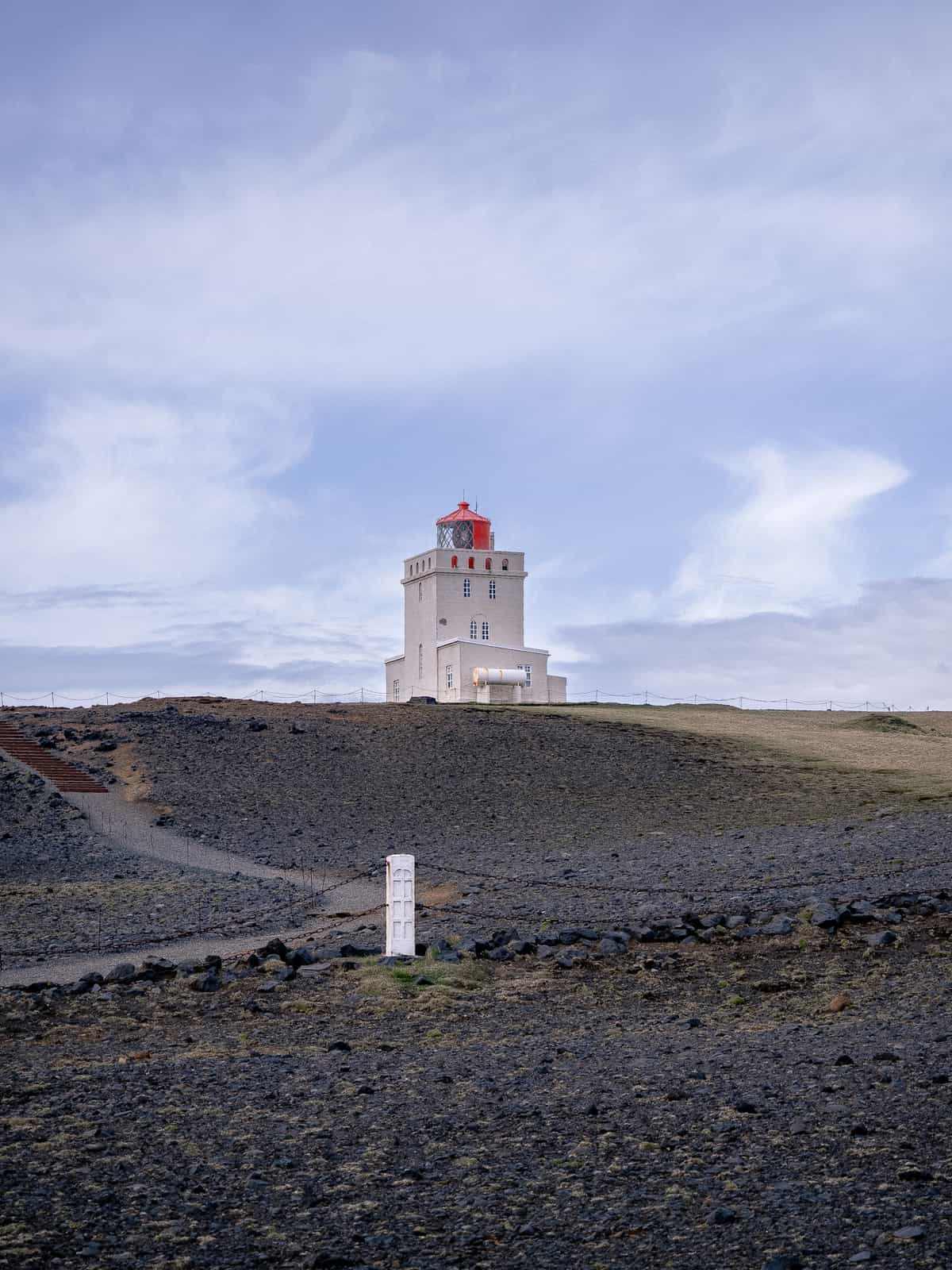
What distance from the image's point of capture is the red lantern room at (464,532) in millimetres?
48406

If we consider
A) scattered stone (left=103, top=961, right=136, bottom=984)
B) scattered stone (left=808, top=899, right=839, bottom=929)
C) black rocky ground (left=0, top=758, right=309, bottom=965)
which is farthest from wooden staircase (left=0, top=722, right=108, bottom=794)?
scattered stone (left=808, top=899, right=839, bottom=929)

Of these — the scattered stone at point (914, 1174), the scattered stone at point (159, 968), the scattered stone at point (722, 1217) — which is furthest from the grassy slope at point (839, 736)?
the scattered stone at point (722, 1217)

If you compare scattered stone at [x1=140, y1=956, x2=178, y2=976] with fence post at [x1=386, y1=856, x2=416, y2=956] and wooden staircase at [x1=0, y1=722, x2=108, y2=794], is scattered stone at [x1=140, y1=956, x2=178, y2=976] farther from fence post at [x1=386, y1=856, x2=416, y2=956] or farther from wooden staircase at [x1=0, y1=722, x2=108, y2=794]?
wooden staircase at [x1=0, y1=722, x2=108, y2=794]

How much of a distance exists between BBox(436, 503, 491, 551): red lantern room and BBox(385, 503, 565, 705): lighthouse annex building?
3cm

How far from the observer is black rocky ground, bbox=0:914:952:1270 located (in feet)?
17.7

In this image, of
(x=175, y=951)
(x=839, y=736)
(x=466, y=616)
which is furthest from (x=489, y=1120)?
(x=466, y=616)

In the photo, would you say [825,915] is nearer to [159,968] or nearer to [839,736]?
[159,968]

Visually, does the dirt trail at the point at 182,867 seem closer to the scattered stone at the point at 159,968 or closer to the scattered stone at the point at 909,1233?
the scattered stone at the point at 159,968

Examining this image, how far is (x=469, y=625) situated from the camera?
155 feet

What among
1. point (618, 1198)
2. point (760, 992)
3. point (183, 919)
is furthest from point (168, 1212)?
point (183, 919)

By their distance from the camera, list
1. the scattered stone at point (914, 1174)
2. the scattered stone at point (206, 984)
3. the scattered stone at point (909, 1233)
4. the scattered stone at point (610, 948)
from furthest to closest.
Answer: the scattered stone at point (610, 948)
the scattered stone at point (206, 984)
the scattered stone at point (914, 1174)
the scattered stone at point (909, 1233)

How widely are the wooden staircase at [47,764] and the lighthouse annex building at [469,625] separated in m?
17.6

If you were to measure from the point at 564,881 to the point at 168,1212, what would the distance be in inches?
505

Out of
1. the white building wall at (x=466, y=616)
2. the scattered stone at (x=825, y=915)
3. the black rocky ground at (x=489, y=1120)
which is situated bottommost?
the black rocky ground at (x=489, y=1120)
